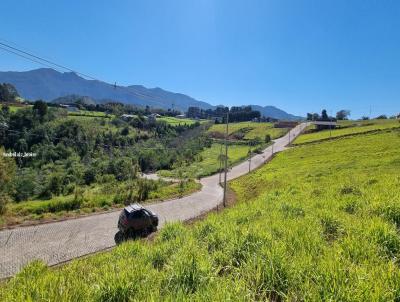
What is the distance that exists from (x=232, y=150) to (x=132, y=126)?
1497 inches

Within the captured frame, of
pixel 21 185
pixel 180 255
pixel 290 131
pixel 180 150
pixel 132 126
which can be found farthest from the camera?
pixel 290 131

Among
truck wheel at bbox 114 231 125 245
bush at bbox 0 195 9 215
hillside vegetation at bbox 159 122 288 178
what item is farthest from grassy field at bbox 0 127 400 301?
hillside vegetation at bbox 159 122 288 178

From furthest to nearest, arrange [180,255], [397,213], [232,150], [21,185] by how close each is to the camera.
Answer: [232,150]
[21,185]
[397,213]
[180,255]

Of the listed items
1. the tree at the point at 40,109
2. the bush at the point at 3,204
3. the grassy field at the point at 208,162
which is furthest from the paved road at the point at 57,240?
the tree at the point at 40,109

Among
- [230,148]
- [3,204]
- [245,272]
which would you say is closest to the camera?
[245,272]

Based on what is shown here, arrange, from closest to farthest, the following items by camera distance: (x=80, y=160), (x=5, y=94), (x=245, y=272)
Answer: (x=245, y=272) → (x=80, y=160) → (x=5, y=94)

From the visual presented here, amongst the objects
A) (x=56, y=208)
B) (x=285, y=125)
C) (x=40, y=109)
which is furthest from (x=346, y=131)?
(x=56, y=208)

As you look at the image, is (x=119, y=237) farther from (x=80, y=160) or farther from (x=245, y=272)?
(x=80, y=160)

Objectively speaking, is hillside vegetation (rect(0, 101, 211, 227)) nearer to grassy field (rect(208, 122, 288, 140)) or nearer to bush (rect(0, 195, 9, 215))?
bush (rect(0, 195, 9, 215))

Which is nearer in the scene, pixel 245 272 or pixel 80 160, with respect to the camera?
pixel 245 272

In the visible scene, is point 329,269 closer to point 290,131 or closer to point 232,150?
point 232,150

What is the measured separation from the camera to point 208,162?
3524 inches

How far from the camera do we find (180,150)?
103 m

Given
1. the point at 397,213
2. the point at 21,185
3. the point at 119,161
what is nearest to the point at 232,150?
the point at 119,161
